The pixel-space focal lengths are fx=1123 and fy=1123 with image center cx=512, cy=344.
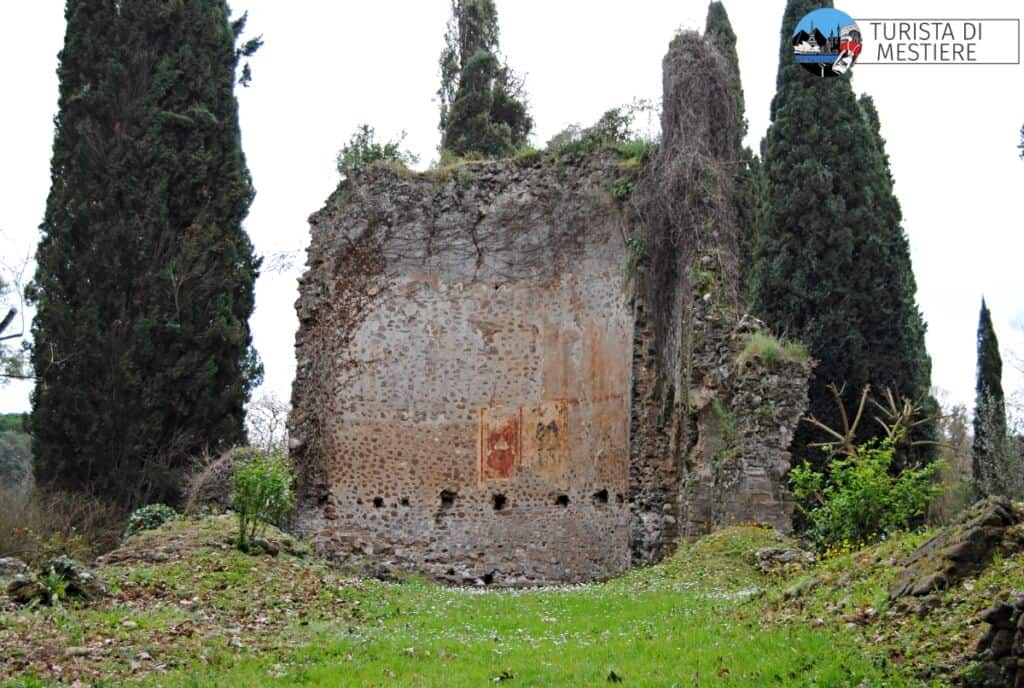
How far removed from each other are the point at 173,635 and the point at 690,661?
15.4 feet

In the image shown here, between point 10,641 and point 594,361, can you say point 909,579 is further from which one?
point 594,361

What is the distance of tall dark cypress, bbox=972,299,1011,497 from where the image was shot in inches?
938

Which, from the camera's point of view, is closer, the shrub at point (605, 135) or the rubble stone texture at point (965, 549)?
the rubble stone texture at point (965, 549)

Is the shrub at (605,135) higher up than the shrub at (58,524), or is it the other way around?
the shrub at (605,135)

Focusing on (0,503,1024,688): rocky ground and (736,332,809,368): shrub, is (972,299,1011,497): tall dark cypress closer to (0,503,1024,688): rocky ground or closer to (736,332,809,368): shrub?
(736,332,809,368): shrub

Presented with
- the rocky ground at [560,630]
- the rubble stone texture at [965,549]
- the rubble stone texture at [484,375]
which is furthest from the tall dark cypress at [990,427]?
the rubble stone texture at [965,549]

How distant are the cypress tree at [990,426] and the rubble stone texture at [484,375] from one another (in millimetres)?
8072

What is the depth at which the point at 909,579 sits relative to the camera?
9.25 meters

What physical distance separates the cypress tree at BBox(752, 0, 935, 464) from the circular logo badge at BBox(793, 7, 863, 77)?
3702 mm

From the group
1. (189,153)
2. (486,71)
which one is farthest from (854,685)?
(486,71)

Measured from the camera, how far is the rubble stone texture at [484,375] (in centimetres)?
2228

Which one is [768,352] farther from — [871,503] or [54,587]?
[54,587]

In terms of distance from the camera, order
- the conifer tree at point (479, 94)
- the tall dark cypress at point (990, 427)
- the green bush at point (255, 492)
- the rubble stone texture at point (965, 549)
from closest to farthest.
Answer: the rubble stone texture at point (965, 549), the green bush at point (255, 492), the tall dark cypress at point (990, 427), the conifer tree at point (479, 94)

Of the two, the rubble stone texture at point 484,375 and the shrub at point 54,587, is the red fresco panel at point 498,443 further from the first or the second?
the shrub at point 54,587
